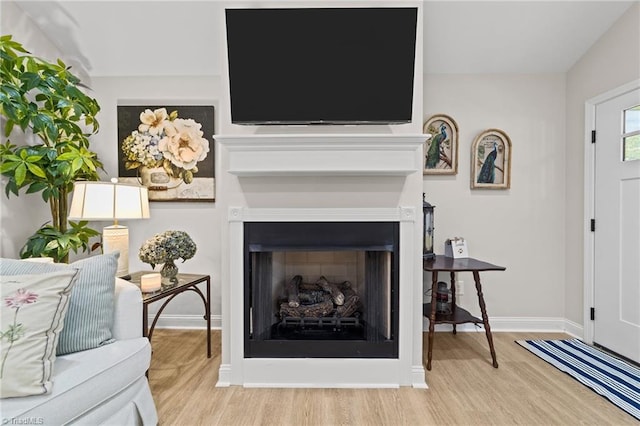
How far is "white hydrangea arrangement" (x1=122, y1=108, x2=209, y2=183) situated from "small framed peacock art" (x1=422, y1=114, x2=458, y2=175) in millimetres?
1933

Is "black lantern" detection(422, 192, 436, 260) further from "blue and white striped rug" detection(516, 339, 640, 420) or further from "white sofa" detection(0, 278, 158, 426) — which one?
"white sofa" detection(0, 278, 158, 426)

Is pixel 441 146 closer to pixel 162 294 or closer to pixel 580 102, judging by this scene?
pixel 580 102

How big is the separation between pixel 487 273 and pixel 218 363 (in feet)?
7.62

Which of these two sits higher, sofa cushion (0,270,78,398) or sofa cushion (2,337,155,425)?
sofa cushion (0,270,78,398)

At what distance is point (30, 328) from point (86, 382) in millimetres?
281

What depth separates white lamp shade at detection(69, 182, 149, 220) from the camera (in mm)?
1964

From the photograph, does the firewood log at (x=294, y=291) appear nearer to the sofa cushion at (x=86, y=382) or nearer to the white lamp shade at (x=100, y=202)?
the sofa cushion at (x=86, y=382)

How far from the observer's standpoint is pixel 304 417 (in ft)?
5.51

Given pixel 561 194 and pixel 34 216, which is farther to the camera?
pixel 561 194

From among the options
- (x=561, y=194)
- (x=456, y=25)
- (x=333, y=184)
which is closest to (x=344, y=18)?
(x=333, y=184)

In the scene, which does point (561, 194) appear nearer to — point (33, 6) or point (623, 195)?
point (623, 195)

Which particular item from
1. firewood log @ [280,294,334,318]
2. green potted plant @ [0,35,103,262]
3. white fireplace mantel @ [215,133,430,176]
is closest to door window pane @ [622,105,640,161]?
white fireplace mantel @ [215,133,430,176]

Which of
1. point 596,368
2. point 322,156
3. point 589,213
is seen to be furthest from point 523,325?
point 322,156

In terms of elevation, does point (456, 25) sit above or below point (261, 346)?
above
